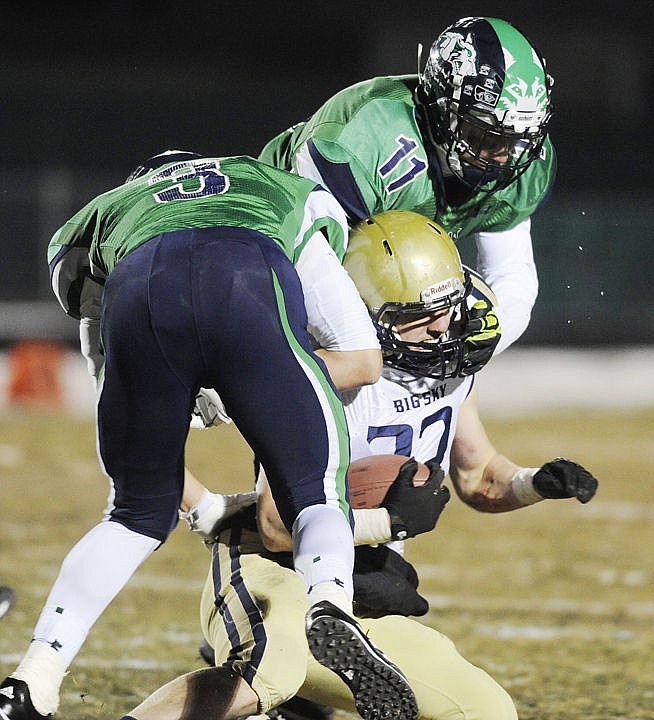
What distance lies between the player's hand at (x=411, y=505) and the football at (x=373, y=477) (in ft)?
0.13

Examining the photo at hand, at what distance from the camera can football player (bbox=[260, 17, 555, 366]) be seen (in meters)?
3.67

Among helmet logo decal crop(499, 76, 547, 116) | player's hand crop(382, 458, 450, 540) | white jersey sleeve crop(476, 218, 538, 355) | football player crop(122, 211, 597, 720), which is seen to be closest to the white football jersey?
football player crop(122, 211, 597, 720)

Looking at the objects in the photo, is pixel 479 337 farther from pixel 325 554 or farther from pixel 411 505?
pixel 325 554

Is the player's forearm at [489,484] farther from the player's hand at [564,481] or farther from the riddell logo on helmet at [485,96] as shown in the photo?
the riddell logo on helmet at [485,96]

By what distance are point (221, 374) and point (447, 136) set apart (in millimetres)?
1160

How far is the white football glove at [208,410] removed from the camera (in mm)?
3289

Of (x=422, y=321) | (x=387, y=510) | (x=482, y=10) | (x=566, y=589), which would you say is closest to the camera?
(x=387, y=510)

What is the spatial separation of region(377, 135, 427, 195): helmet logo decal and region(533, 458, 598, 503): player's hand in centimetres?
85

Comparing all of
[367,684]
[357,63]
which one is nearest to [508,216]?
[367,684]

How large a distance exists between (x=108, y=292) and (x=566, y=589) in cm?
349

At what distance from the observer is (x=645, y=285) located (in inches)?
476

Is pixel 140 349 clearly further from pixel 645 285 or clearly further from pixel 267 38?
pixel 267 38

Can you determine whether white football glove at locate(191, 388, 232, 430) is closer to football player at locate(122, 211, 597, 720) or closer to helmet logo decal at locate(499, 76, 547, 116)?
football player at locate(122, 211, 597, 720)

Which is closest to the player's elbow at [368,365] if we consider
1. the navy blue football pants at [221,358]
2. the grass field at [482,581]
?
the navy blue football pants at [221,358]
